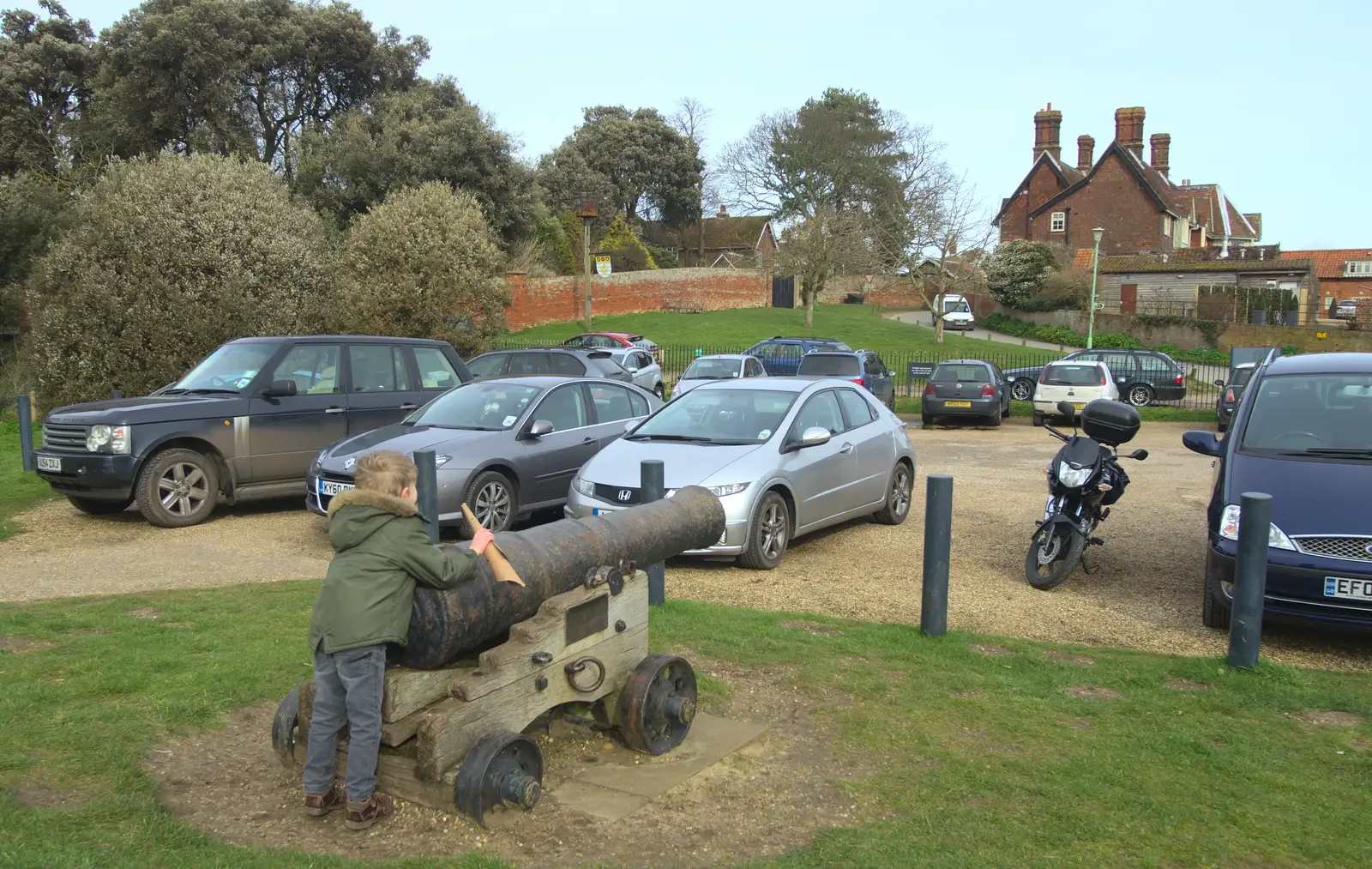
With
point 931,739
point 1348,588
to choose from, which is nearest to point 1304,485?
point 1348,588

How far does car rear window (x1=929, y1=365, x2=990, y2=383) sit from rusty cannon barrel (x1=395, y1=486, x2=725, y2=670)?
771 inches

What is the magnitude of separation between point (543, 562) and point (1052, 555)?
5.57 metres

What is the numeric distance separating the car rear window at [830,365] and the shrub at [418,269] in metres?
Answer: 8.09

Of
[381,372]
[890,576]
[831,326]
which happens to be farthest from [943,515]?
[831,326]

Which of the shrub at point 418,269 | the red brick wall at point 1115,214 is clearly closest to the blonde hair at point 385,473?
the shrub at point 418,269

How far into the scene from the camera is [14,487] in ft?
42.6

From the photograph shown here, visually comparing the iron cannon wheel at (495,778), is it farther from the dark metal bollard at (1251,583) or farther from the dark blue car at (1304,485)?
the dark blue car at (1304,485)

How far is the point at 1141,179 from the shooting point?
60.6 m

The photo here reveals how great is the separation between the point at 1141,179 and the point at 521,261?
37.3m

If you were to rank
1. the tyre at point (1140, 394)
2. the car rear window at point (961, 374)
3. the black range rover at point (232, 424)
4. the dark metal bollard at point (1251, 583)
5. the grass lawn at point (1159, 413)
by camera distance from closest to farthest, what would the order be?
the dark metal bollard at point (1251, 583) < the black range rover at point (232, 424) < the car rear window at point (961, 374) < the grass lawn at point (1159, 413) < the tyre at point (1140, 394)

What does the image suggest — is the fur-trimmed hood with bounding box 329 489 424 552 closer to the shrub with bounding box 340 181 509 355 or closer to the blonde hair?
the blonde hair

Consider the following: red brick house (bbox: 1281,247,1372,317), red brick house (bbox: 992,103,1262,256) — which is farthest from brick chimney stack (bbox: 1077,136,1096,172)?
red brick house (bbox: 1281,247,1372,317)

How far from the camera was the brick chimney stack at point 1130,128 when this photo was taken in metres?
63.1

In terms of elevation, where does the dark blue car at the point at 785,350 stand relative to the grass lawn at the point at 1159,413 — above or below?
above
